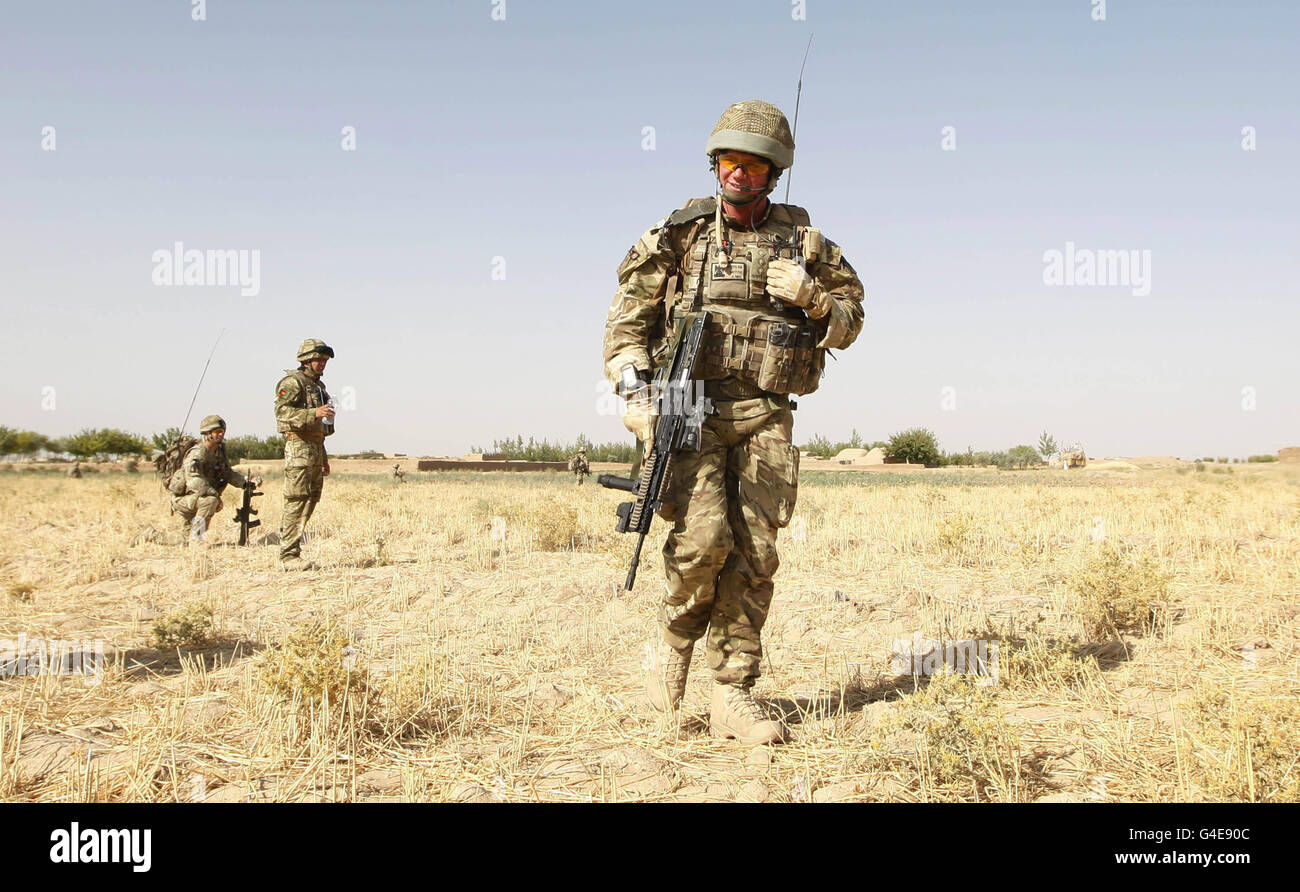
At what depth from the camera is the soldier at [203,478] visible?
37.4ft

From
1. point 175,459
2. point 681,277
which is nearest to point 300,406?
point 175,459

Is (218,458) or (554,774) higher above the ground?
(218,458)

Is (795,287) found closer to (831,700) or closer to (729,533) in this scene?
(729,533)

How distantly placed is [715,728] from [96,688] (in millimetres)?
3154

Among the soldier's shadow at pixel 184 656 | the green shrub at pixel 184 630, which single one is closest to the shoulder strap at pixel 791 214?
the soldier's shadow at pixel 184 656

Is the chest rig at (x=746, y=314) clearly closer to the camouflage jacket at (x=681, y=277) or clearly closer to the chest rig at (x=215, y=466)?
the camouflage jacket at (x=681, y=277)

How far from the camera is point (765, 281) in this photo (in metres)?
4.04

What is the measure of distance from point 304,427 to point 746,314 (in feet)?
21.5

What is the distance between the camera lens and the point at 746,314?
159 inches

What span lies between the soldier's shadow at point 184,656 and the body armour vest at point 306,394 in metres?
3.89

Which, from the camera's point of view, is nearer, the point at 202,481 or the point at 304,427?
the point at 304,427

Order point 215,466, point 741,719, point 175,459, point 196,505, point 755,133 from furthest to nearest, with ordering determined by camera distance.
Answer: point 175,459 → point 215,466 → point 196,505 → point 755,133 → point 741,719
